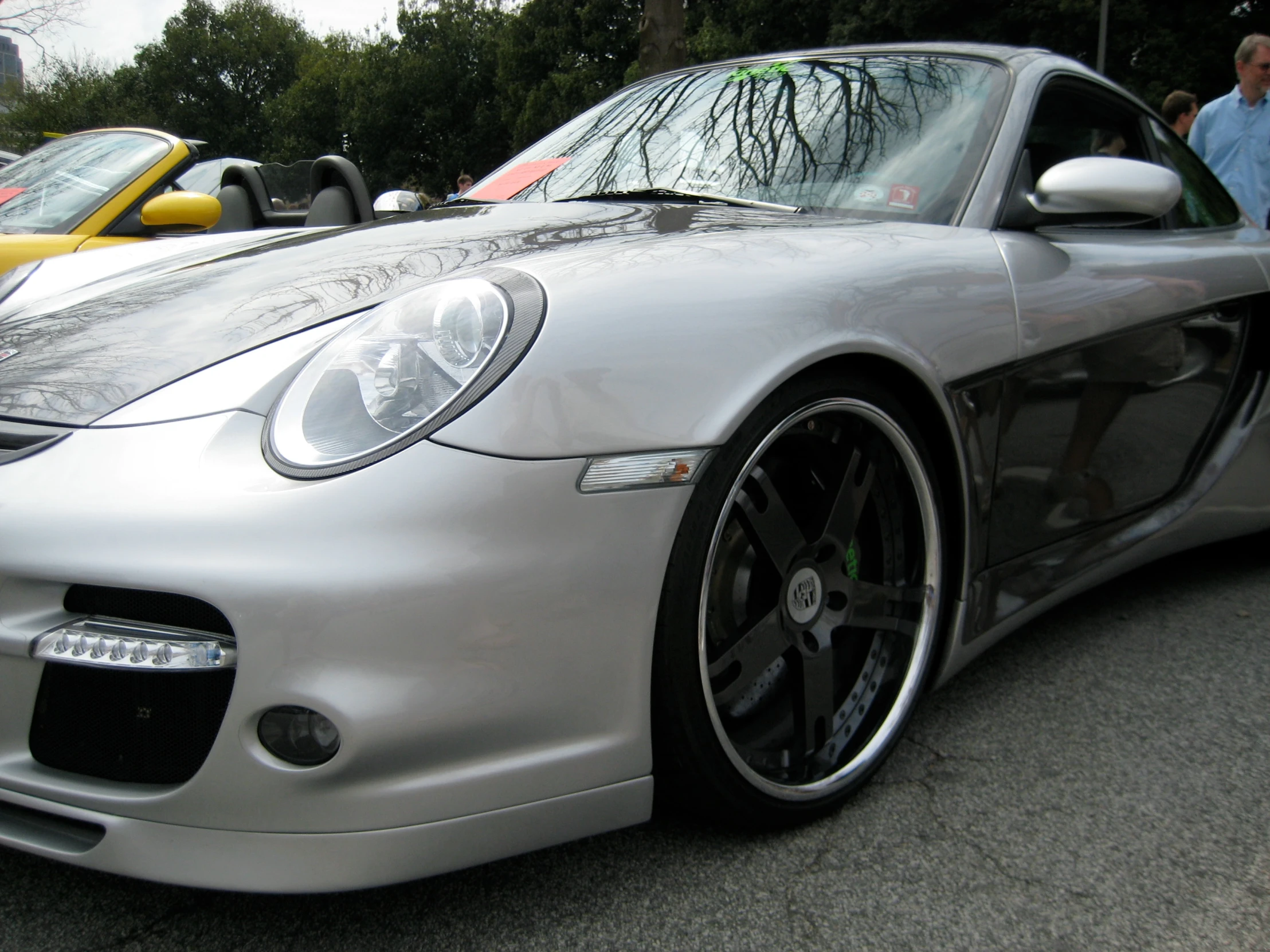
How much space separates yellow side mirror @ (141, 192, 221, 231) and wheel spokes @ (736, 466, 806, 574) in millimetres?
2801

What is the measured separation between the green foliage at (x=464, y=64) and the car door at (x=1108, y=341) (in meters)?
18.8

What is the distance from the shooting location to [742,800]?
1.63 m

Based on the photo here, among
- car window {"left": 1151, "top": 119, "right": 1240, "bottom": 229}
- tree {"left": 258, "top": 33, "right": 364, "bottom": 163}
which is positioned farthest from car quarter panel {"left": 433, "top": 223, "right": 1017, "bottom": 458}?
tree {"left": 258, "top": 33, "right": 364, "bottom": 163}

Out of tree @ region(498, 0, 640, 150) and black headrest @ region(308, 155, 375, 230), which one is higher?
black headrest @ region(308, 155, 375, 230)

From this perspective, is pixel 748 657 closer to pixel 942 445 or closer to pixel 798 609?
pixel 798 609

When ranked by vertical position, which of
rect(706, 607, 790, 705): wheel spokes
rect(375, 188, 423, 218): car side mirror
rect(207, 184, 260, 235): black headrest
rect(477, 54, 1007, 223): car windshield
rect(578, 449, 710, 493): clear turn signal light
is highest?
rect(477, 54, 1007, 223): car windshield

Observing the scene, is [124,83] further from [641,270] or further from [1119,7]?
[641,270]

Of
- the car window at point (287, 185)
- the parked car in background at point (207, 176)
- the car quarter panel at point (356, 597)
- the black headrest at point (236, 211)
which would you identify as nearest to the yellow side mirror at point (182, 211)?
the black headrest at point (236, 211)

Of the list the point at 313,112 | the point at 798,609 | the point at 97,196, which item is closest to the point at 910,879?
the point at 798,609

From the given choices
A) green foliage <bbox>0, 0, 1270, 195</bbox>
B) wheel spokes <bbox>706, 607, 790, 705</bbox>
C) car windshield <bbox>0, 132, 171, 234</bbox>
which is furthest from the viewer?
green foliage <bbox>0, 0, 1270, 195</bbox>

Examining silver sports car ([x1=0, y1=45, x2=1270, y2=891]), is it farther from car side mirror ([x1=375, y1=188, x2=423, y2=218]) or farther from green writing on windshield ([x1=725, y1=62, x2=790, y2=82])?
car side mirror ([x1=375, y1=188, x2=423, y2=218])

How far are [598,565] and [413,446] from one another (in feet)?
0.88

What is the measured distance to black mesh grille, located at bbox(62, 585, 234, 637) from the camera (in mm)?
1294

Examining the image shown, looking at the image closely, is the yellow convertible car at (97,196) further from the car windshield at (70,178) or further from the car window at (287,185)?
the car window at (287,185)
